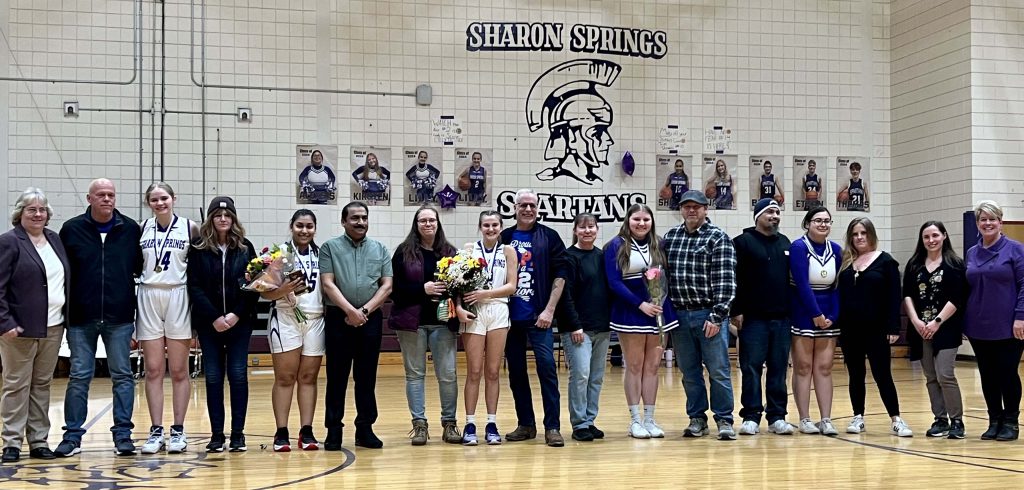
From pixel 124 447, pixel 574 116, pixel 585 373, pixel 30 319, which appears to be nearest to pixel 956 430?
pixel 585 373

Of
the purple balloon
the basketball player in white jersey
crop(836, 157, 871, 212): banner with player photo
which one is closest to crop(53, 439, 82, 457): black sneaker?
the basketball player in white jersey

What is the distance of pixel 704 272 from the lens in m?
7.02

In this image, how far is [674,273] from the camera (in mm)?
7066

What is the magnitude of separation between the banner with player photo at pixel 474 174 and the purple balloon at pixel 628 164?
1.82 metres

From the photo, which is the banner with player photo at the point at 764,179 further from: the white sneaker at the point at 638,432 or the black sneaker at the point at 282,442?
the black sneaker at the point at 282,442

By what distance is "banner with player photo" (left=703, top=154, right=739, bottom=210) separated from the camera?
14891 millimetres

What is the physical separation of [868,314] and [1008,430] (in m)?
1.13

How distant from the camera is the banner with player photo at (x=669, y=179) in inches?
581

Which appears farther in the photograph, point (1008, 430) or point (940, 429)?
point (940, 429)

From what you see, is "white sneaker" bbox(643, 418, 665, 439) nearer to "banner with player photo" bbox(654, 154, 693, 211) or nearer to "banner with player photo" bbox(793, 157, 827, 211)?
"banner with player photo" bbox(654, 154, 693, 211)

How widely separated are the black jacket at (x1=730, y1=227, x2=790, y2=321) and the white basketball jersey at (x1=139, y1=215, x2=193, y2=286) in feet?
11.7

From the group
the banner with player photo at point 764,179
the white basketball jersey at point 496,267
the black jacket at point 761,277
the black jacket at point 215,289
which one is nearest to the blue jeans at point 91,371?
the black jacket at point 215,289

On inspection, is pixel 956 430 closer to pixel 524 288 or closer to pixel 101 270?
pixel 524 288

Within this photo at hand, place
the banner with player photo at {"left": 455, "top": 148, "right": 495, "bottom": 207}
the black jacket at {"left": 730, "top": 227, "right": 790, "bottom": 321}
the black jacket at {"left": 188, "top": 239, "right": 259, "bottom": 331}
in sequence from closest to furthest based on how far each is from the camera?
1. the black jacket at {"left": 188, "top": 239, "right": 259, "bottom": 331}
2. the black jacket at {"left": 730, "top": 227, "right": 790, "bottom": 321}
3. the banner with player photo at {"left": 455, "top": 148, "right": 495, "bottom": 207}
